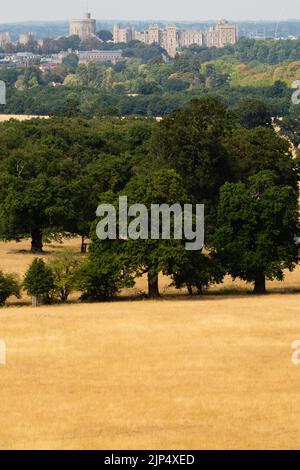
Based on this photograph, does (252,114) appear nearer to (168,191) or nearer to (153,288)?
(168,191)

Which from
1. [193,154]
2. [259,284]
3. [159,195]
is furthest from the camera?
[193,154]

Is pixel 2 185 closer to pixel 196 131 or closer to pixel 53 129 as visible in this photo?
pixel 196 131

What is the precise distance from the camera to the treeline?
62062 millimetres

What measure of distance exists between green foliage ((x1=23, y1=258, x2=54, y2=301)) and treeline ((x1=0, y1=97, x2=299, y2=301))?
18cm

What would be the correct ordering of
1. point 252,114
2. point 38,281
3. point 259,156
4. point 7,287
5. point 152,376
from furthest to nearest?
point 252,114
point 259,156
point 7,287
point 38,281
point 152,376

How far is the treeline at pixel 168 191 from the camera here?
62.1 metres

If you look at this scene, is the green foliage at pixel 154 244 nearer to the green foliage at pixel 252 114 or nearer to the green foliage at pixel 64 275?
the green foliage at pixel 64 275

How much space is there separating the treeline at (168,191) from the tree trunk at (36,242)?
83 millimetres

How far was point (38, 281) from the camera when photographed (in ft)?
198

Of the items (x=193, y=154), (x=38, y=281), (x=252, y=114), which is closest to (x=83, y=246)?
(x=193, y=154)

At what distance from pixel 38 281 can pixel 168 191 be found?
26.5 feet

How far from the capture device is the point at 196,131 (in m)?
77.8

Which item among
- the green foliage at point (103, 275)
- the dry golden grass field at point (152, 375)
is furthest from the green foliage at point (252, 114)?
the dry golden grass field at point (152, 375)

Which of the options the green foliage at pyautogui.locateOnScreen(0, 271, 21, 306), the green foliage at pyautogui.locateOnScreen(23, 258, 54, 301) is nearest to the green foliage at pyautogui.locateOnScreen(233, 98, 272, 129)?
the green foliage at pyautogui.locateOnScreen(0, 271, 21, 306)
